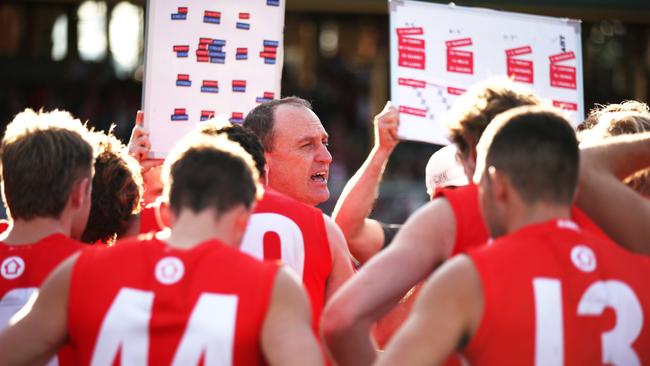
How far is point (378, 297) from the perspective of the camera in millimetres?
3174

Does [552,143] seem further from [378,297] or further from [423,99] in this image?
[423,99]

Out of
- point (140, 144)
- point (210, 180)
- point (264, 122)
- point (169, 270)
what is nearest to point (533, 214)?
point (210, 180)

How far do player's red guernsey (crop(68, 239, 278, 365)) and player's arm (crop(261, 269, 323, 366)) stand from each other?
0.03 m

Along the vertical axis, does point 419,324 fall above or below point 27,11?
below

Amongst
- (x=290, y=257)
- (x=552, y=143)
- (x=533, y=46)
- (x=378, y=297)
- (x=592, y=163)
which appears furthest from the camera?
(x=533, y=46)

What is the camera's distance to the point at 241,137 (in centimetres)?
422

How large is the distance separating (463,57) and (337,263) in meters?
2.01

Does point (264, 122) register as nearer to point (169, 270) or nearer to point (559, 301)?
point (169, 270)

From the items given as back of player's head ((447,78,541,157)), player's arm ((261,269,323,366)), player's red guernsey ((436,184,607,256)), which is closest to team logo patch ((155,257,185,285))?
player's arm ((261,269,323,366))

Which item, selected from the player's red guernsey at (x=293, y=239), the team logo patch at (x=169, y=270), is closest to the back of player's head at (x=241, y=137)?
the player's red guernsey at (x=293, y=239)

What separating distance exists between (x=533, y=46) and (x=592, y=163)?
271 cm

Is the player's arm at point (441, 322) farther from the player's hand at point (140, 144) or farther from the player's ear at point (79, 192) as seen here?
the player's hand at point (140, 144)

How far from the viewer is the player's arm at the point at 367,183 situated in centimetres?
455

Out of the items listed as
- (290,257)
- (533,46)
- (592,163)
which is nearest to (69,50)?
(533,46)
